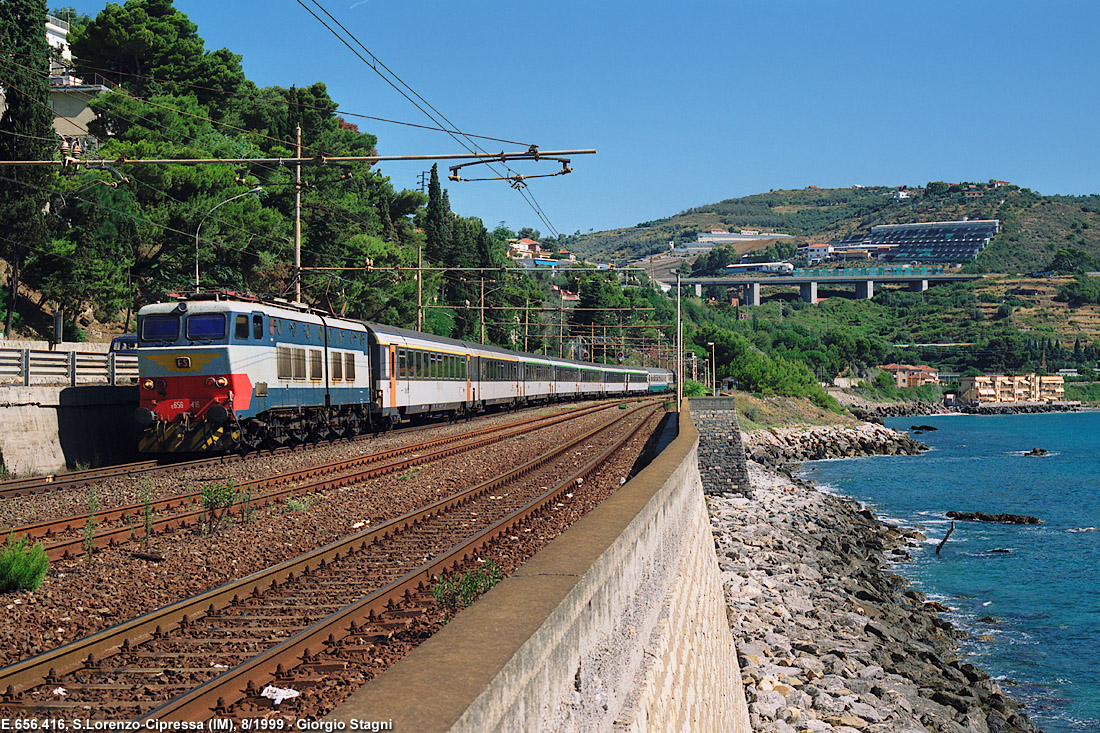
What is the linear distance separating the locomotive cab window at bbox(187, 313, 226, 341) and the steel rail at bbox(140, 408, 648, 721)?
391 inches

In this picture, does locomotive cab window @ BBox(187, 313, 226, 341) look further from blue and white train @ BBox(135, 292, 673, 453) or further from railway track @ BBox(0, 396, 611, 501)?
railway track @ BBox(0, 396, 611, 501)

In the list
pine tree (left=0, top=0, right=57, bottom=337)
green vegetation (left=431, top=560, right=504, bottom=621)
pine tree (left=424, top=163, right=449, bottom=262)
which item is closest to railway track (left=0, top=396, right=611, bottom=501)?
green vegetation (left=431, top=560, right=504, bottom=621)

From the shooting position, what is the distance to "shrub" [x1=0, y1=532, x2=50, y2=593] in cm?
850

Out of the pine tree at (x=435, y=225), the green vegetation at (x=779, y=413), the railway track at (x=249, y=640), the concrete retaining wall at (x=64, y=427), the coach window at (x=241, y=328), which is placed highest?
the pine tree at (x=435, y=225)

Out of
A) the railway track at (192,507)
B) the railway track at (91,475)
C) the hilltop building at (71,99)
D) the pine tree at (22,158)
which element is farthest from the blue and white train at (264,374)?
the hilltop building at (71,99)

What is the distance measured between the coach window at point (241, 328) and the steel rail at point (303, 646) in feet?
32.1

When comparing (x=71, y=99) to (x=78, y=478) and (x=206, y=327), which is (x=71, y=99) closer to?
(x=206, y=327)

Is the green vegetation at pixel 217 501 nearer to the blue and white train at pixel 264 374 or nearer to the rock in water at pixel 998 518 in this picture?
the blue and white train at pixel 264 374

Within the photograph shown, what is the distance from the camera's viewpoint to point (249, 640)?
7199 mm

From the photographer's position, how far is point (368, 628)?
7723mm

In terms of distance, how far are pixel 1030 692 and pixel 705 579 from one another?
1188cm

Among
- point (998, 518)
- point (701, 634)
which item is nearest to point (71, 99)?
point (998, 518)

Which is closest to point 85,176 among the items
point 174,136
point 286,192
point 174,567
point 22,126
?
point 22,126

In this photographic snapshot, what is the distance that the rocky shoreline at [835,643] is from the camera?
49.0 ft
